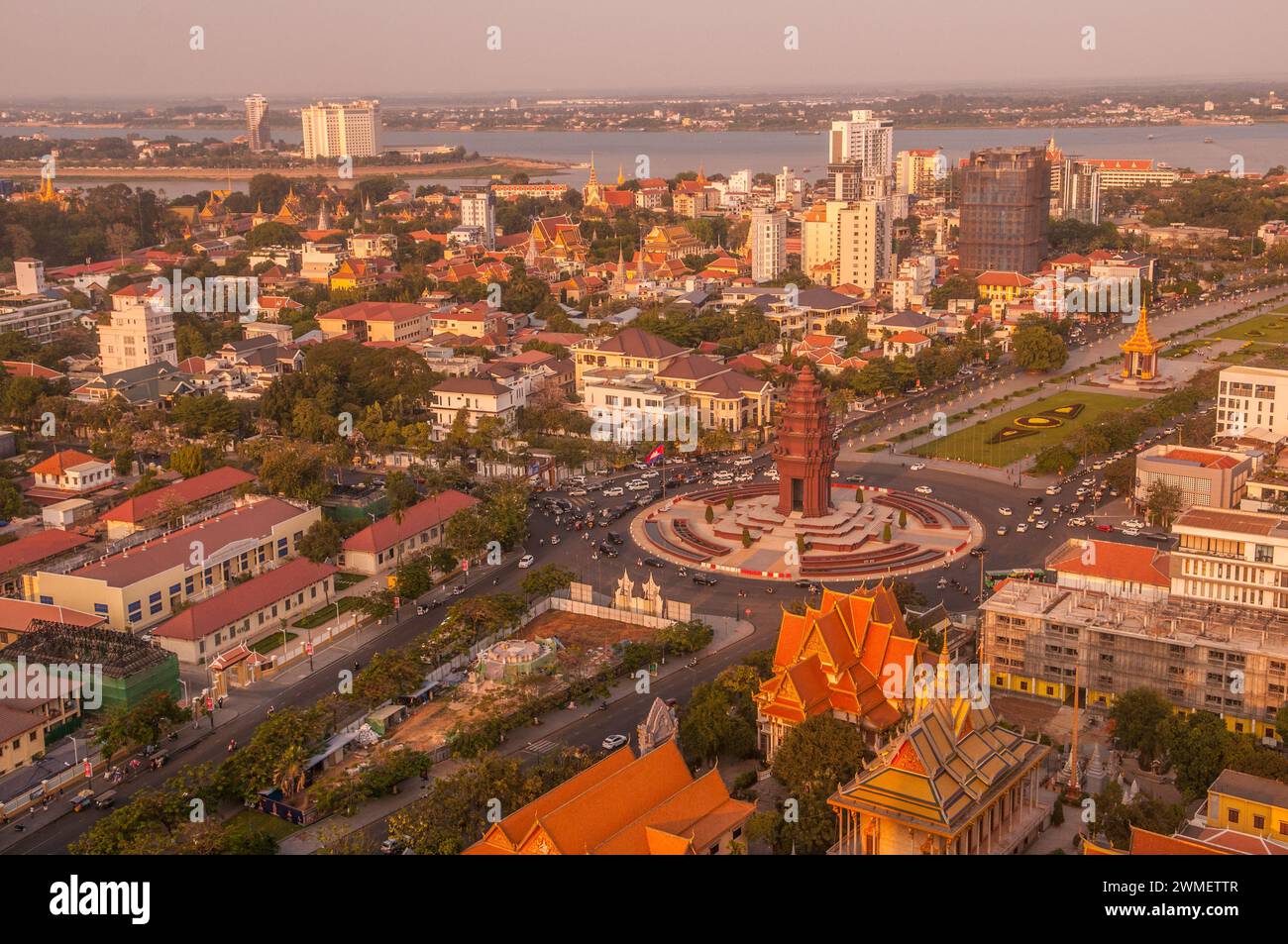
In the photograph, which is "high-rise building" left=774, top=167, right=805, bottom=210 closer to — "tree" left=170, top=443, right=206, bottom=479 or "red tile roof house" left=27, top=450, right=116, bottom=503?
"tree" left=170, top=443, right=206, bottom=479

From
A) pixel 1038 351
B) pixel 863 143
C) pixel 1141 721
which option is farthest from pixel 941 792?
pixel 863 143

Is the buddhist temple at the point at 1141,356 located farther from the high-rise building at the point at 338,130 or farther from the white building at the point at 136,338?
the high-rise building at the point at 338,130

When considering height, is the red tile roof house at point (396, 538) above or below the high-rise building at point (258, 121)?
below

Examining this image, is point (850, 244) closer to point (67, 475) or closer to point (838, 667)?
point (67, 475)

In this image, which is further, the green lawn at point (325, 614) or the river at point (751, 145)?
the river at point (751, 145)

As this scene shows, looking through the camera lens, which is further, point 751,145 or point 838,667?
point 751,145

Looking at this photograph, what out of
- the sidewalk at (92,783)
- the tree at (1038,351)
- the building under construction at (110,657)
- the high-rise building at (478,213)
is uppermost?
the high-rise building at (478,213)

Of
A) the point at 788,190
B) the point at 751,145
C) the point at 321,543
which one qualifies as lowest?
the point at 321,543

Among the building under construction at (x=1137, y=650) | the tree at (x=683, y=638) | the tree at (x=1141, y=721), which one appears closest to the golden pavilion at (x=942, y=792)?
the tree at (x=1141, y=721)
